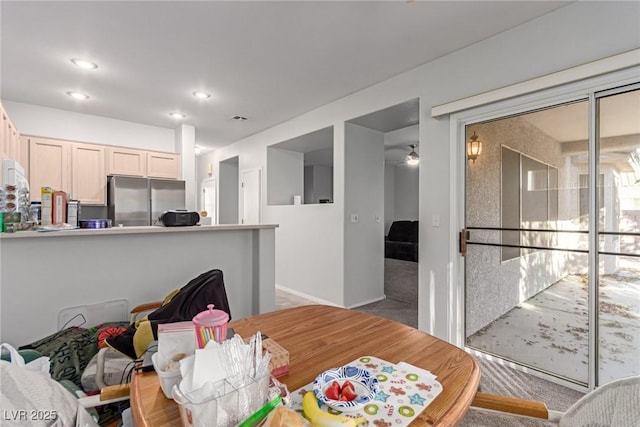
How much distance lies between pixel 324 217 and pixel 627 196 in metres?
2.91

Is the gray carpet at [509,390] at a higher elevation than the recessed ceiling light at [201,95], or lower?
lower

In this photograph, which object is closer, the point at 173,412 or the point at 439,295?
the point at 173,412

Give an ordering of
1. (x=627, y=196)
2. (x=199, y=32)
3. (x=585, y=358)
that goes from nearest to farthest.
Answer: (x=627, y=196)
(x=585, y=358)
(x=199, y=32)

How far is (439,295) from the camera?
2.69 meters

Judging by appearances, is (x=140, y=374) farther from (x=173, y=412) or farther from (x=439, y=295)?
(x=439, y=295)

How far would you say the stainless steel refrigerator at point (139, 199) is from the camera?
4.00 m

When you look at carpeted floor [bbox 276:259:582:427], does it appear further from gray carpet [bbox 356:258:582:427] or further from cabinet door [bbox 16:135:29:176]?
cabinet door [bbox 16:135:29:176]

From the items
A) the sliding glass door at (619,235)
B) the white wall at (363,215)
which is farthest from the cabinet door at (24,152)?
the sliding glass door at (619,235)

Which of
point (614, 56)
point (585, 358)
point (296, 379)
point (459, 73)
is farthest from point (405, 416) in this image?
point (459, 73)

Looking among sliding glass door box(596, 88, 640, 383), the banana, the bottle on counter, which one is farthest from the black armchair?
the bottle on counter

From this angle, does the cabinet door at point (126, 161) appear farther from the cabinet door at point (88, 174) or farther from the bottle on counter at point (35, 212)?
the bottle on counter at point (35, 212)

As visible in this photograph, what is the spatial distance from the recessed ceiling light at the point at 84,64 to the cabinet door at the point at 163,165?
1.76 m

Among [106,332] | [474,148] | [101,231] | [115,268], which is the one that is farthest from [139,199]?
[474,148]

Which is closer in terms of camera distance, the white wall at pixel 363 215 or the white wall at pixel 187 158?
the white wall at pixel 363 215
